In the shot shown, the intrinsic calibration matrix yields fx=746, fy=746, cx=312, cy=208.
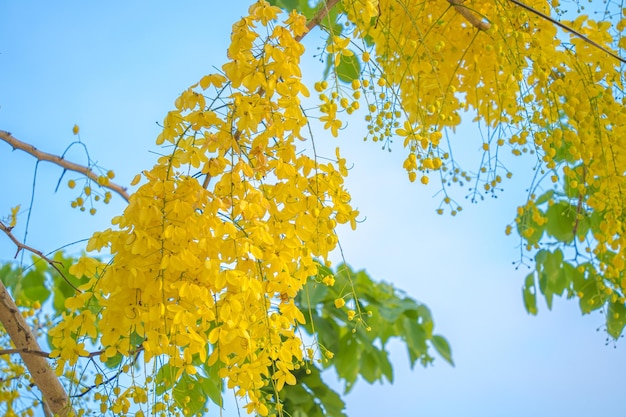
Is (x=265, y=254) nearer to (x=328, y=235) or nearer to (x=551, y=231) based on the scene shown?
(x=328, y=235)

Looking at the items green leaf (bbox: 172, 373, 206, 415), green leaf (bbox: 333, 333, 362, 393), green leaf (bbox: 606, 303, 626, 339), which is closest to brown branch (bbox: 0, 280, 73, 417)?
green leaf (bbox: 172, 373, 206, 415)

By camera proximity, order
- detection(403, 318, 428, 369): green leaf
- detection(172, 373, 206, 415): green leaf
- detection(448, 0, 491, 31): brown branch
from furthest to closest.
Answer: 1. detection(403, 318, 428, 369): green leaf
2. detection(448, 0, 491, 31): brown branch
3. detection(172, 373, 206, 415): green leaf

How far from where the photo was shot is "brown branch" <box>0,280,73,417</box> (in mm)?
916

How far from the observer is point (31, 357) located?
92 cm

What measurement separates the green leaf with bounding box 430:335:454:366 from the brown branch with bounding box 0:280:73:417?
93 cm

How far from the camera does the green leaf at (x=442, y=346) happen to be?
164cm

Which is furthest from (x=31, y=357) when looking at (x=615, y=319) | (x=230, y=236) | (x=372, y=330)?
(x=615, y=319)

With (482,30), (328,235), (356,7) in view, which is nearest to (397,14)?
(482,30)

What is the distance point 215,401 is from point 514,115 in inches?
23.5

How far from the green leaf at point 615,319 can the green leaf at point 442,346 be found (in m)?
0.47

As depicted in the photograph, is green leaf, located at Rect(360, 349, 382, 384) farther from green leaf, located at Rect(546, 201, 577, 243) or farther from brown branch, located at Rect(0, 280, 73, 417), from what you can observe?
brown branch, located at Rect(0, 280, 73, 417)

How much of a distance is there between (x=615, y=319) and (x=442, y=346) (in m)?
0.51

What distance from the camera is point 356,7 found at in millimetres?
927

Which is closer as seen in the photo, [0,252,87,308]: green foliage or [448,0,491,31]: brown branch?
[448,0,491,31]: brown branch
